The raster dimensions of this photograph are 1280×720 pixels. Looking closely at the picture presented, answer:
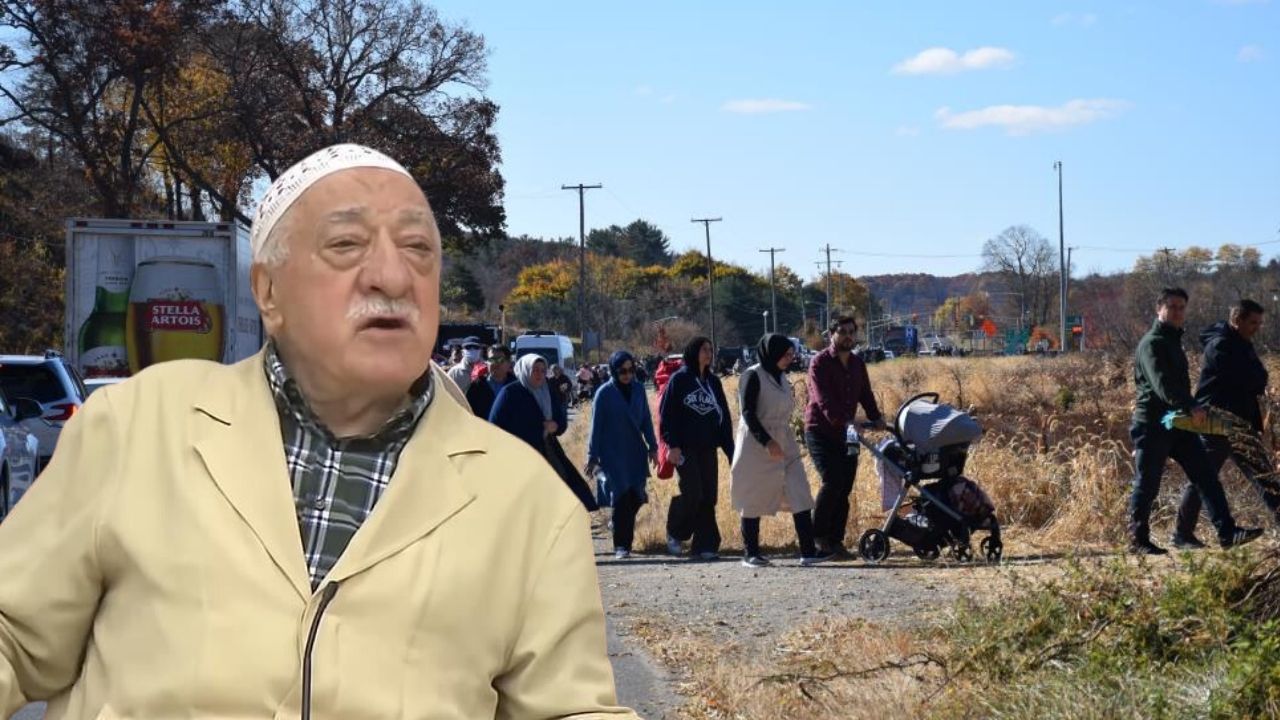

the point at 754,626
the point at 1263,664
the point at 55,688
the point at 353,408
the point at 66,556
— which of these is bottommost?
the point at 754,626

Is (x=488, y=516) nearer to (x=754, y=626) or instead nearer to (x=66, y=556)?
(x=66, y=556)

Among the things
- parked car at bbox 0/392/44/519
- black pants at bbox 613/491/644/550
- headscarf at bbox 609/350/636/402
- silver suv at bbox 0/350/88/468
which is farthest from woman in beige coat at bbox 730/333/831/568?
silver suv at bbox 0/350/88/468

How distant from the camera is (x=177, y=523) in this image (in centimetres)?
246

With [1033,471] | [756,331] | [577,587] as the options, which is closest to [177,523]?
→ [577,587]

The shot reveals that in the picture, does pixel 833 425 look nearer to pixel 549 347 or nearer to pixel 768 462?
pixel 768 462

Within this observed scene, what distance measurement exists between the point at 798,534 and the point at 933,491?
3.61 ft

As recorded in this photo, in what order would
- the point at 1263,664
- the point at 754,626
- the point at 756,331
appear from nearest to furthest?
the point at 1263,664
the point at 754,626
the point at 756,331

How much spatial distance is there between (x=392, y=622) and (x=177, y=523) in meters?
0.33

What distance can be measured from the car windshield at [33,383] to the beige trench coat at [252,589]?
1574 cm

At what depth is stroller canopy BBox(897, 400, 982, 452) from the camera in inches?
499

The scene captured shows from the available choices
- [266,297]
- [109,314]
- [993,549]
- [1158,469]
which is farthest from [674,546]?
[266,297]

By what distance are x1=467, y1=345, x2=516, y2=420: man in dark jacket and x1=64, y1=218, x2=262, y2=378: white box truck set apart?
248 inches

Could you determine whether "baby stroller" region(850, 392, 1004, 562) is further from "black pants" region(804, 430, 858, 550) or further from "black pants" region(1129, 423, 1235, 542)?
"black pants" region(1129, 423, 1235, 542)

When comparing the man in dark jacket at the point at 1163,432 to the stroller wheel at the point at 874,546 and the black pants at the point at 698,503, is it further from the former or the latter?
the black pants at the point at 698,503
